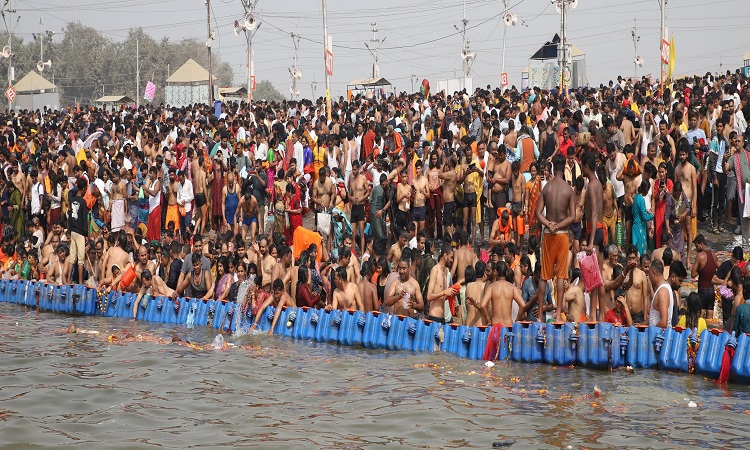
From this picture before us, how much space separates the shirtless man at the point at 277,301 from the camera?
15.5m

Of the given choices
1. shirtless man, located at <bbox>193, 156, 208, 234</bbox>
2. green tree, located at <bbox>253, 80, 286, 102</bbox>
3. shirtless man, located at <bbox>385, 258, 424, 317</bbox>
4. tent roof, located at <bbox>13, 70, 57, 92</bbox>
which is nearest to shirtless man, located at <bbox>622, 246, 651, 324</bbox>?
shirtless man, located at <bbox>385, 258, 424, 317</bbox>

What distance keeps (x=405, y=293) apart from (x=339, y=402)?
3.14 metres

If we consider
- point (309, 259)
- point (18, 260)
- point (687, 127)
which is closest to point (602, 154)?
point (687, 127)

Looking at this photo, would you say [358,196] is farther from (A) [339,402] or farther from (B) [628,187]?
(A) [339,402]

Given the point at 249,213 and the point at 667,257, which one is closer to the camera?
the point at 667,257

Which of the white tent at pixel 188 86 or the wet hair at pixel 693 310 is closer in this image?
the wet hair at pixel 693 310

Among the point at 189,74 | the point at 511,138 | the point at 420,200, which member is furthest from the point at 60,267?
the point at 189,74

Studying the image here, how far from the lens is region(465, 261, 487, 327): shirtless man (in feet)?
46.1

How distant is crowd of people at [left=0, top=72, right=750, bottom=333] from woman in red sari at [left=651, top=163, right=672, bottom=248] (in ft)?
0.14

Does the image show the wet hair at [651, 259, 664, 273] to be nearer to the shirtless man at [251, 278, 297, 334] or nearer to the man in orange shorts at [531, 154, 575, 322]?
the man in orange shorts at [531, 154, 575, 322]

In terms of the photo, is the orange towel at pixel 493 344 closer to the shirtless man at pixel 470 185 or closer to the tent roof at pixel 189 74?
the shirtless man at pixel 470 185

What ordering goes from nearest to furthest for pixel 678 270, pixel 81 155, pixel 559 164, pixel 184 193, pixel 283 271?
1. pixel 678 270
2. pixel 559 164
3. pixel 283 271
4. pixel 184 193
5. pixel 81 155

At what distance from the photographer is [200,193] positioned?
21.7 meters

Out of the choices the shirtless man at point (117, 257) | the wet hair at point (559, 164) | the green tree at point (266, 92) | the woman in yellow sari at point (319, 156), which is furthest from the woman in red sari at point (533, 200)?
the green tree at point (266, 92)
